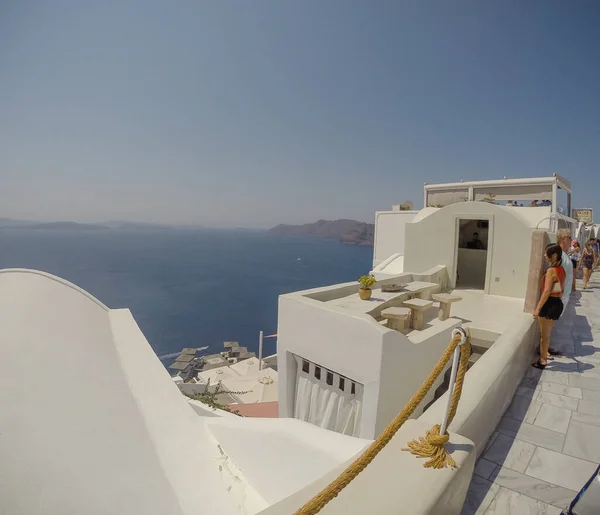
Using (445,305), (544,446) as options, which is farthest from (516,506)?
(445,305)

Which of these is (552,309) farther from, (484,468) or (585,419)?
(484,468)

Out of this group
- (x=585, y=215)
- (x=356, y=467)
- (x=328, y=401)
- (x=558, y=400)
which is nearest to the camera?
(x=356, y=467)

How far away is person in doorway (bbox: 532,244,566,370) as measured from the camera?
4.93 metres

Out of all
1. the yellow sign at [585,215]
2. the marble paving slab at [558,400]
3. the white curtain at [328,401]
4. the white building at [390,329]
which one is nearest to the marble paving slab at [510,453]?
the marble paving slab at [558,400]

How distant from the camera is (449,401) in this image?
6.73 ft

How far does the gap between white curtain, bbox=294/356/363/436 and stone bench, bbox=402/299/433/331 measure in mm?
2167

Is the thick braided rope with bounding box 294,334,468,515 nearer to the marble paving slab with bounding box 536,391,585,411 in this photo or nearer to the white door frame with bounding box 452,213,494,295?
the marble paving slab with bounding box 536,391,585,411

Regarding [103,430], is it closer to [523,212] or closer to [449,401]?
[449,401]

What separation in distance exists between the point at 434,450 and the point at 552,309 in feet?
13.9

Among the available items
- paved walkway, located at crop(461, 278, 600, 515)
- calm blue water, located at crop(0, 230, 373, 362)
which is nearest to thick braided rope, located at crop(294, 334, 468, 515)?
paved walkway, located at crop(461, 278, 600, 515)

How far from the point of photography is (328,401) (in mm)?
6488

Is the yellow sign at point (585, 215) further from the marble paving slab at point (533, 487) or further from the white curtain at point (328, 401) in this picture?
the marble paving slab at point (533, 487)

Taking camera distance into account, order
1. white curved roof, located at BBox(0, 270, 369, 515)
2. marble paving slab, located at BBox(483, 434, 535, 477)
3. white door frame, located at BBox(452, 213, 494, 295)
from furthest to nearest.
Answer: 1. white door frame, located at BBox(452, 213, 494, 295)
2. marble paving slab, located at BBox(483, 434, 535, 477)
3. white curved roof, located at BBox(0, 270, 369, 515)

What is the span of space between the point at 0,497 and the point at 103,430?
810mm
